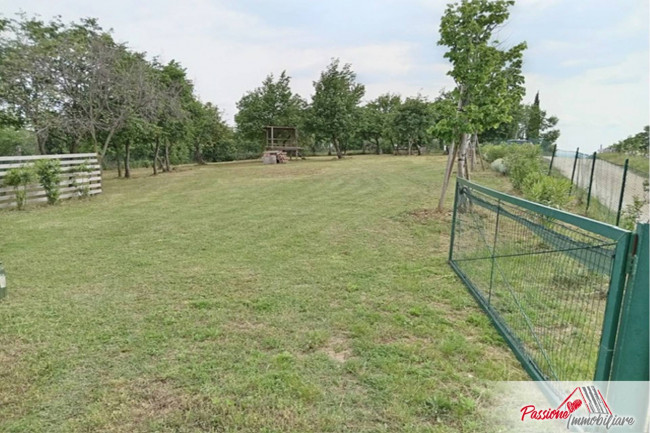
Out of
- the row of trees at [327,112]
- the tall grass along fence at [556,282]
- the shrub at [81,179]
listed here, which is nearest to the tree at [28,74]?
the shrub at [81,179]

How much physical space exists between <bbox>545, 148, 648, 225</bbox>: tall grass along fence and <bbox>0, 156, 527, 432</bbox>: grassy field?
271 cm

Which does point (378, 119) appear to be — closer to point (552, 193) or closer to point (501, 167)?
point (501, 167)

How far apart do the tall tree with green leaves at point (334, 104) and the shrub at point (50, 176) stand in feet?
60.9

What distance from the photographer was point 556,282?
3.11 metres

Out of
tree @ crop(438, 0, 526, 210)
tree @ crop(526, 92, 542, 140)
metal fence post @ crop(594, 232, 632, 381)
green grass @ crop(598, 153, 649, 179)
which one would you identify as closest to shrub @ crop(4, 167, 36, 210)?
tree @ crop(438, 0, 526, 210)

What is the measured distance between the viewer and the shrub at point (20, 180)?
8.20m

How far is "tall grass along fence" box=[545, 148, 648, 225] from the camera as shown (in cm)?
536

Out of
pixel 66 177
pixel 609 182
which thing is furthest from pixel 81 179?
pixel 609 182

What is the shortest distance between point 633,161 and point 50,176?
12.1 m

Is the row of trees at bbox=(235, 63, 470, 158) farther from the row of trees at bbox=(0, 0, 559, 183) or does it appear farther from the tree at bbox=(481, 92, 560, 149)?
the tree at bbox=(481, 92, 560, 149)

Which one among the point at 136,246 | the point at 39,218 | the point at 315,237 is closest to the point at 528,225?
the point at 315,237

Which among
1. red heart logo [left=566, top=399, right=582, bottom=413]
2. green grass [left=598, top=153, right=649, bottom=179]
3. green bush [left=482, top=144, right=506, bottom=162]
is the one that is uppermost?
green bush [left=482, top=144, right=506, bottom=162]

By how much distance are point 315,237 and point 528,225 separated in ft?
10.8

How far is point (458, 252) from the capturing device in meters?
4.43
